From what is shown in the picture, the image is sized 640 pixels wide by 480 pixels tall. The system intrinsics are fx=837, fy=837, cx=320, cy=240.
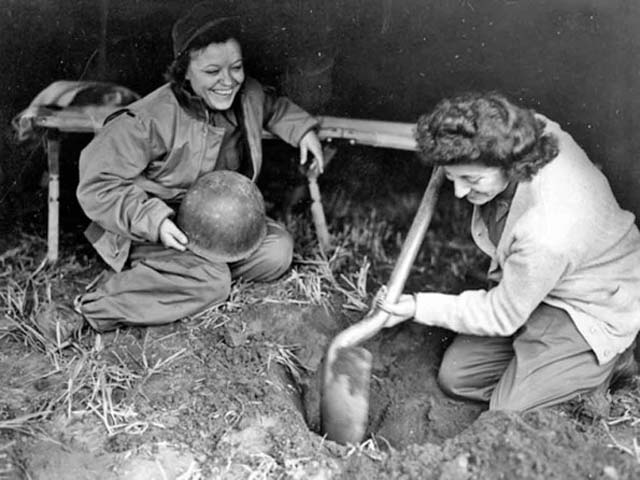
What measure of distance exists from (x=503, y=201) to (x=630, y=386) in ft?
3.23

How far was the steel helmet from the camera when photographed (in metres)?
3.59

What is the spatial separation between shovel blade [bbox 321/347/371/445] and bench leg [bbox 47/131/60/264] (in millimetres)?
1689

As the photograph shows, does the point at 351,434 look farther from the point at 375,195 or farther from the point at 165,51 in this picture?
the point at 165,51

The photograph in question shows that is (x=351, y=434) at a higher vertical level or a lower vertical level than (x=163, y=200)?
lower

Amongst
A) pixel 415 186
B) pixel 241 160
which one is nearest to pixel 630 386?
pixel 415 186

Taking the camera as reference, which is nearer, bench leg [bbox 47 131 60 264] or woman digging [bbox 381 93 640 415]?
woman digging [bbox 381 93 640 415]

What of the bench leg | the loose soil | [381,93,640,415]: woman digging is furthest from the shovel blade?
the bench leg

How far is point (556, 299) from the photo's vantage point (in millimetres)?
3115

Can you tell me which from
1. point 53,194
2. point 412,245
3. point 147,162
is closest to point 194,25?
point 147,162

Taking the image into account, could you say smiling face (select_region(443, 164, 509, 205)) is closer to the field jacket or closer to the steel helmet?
the steel helmet

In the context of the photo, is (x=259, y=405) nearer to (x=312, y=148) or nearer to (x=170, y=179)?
(x=170, y=179)

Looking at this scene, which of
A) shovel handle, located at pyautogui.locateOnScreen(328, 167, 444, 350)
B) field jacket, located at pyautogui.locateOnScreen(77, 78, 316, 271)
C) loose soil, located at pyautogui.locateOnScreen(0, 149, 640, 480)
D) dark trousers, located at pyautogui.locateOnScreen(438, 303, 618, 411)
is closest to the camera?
loose soil, located at pyautogui.locateOnScreen(0, 149, 640, 480)

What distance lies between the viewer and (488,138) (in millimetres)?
2803

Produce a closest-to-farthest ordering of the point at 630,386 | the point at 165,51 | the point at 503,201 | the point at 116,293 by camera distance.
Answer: the point at 503,201 < the point at 630,386 < the point at 116,293 < the point at 165,51
